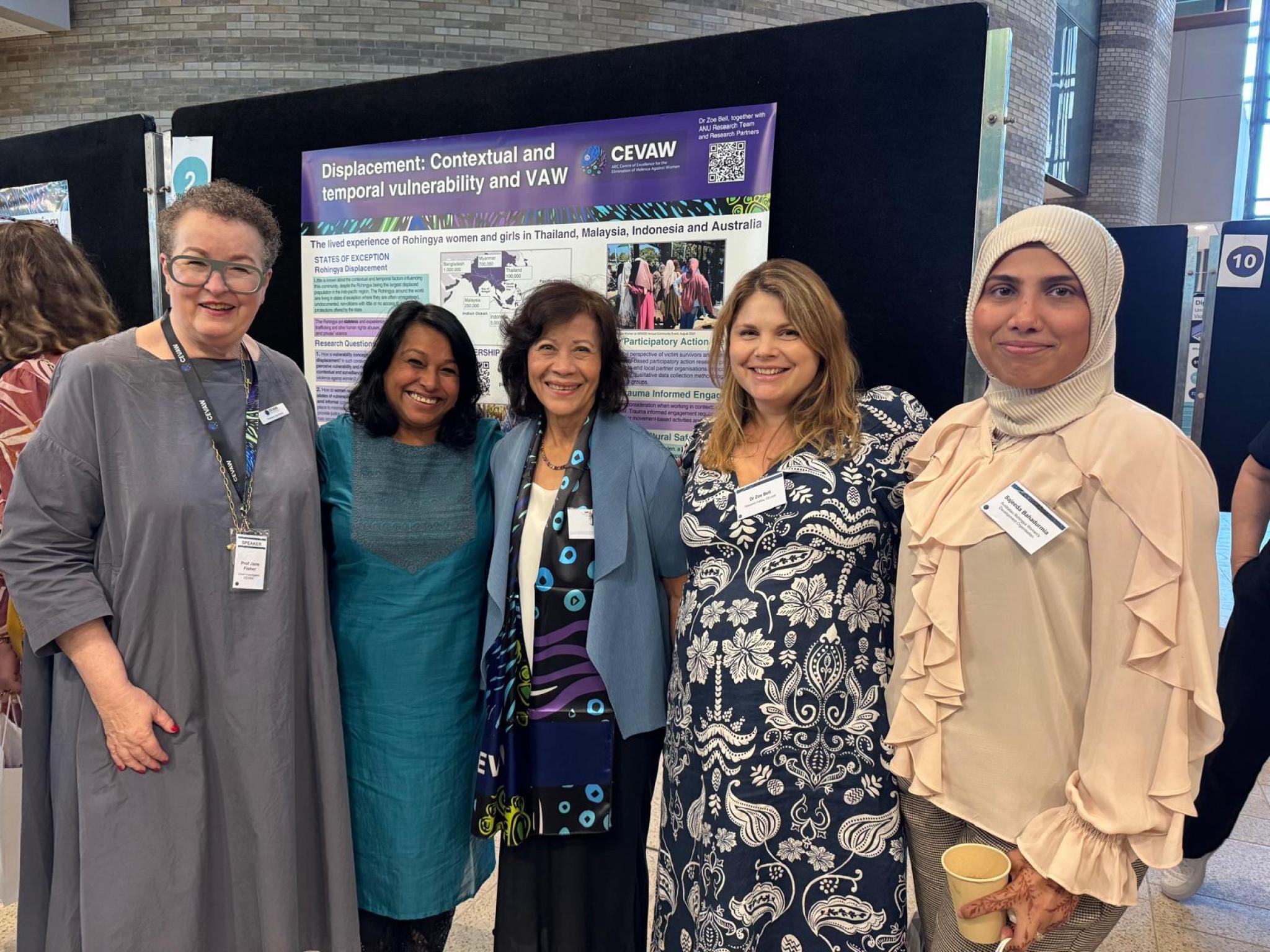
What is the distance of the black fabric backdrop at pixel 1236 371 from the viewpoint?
3.89 meters

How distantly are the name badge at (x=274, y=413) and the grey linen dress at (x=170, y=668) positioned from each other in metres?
0.02

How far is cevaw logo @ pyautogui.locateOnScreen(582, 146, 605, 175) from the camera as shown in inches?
88.9

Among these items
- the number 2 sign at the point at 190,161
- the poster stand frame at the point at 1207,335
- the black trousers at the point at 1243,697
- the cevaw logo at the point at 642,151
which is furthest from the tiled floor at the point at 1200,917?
the number 2 sign at the point at 190,161

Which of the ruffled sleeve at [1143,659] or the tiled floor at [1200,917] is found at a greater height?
the ruffled sleeve at [1143,659]

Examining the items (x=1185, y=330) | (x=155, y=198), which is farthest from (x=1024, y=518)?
(x=1185, y=330)

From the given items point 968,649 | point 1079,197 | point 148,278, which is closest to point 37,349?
point 148,278

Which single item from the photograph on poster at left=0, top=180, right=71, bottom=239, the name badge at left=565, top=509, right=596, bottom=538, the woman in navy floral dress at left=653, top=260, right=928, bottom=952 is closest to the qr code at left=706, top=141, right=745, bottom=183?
the woman in navy floral dress at left=653, top=260, right=928, bottom=952

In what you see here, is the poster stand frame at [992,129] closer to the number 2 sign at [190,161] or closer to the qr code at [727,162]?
the qr code at [727,162]

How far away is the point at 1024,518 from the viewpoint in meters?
1.21

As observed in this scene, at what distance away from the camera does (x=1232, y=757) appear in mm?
2244

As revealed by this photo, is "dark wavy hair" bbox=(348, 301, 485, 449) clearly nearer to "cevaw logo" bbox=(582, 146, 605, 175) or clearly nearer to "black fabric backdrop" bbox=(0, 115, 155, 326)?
"cevaw logo" bbox=(582, 146, 605, 175)

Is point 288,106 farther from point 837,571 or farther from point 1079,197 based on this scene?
point 1079,197

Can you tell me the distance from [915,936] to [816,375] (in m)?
1.10

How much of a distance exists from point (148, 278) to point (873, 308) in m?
2.80
